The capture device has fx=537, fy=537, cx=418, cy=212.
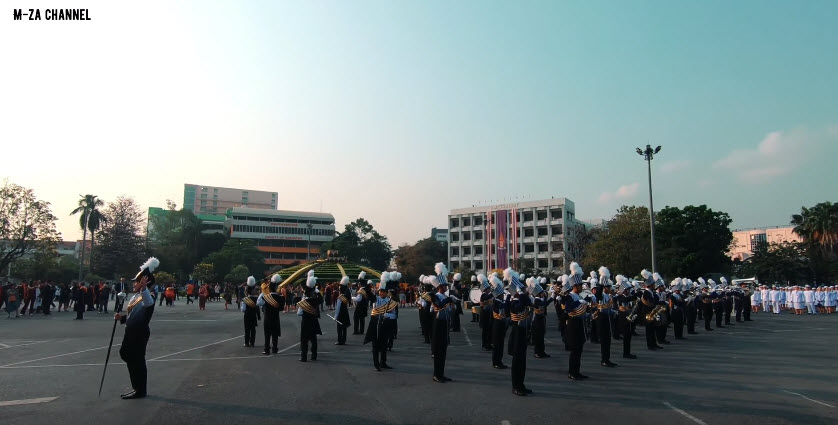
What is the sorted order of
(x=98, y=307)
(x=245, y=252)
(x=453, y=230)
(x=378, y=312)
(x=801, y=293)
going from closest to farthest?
(x=378, y=312) → (x=98, y=307) → (x=801, y=293) → (x=245, y=252) → (x=453, y=230)

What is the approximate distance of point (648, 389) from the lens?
373 inches

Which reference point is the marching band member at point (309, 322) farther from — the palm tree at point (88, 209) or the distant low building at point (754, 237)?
the distant low building at point (754, 237)

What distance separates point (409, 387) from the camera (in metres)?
9.69

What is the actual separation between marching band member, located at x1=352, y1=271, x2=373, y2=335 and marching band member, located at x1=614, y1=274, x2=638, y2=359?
23.4ft

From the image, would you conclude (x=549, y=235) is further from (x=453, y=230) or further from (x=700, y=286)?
(x=700, y=286)

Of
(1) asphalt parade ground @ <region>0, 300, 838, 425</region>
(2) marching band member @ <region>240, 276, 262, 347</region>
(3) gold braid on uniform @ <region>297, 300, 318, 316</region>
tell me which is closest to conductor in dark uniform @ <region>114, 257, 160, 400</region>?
(1) asphalt parade ground @ <region>0, 300, 838, 425</region>

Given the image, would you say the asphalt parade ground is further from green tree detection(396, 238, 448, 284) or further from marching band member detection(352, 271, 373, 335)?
green tree detection(396, 238, 448, 284)

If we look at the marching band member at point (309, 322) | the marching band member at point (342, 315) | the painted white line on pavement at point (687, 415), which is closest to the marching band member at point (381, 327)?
the marching band member at point (309, 322)

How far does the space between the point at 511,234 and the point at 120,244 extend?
64.1m

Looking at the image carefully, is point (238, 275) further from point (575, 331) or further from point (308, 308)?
point (575, 331)

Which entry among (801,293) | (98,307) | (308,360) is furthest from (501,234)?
(308,360)

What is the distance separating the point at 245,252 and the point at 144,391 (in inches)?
3363

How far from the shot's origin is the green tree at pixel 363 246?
95375mm

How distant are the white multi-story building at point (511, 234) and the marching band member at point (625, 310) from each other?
7731 cm
